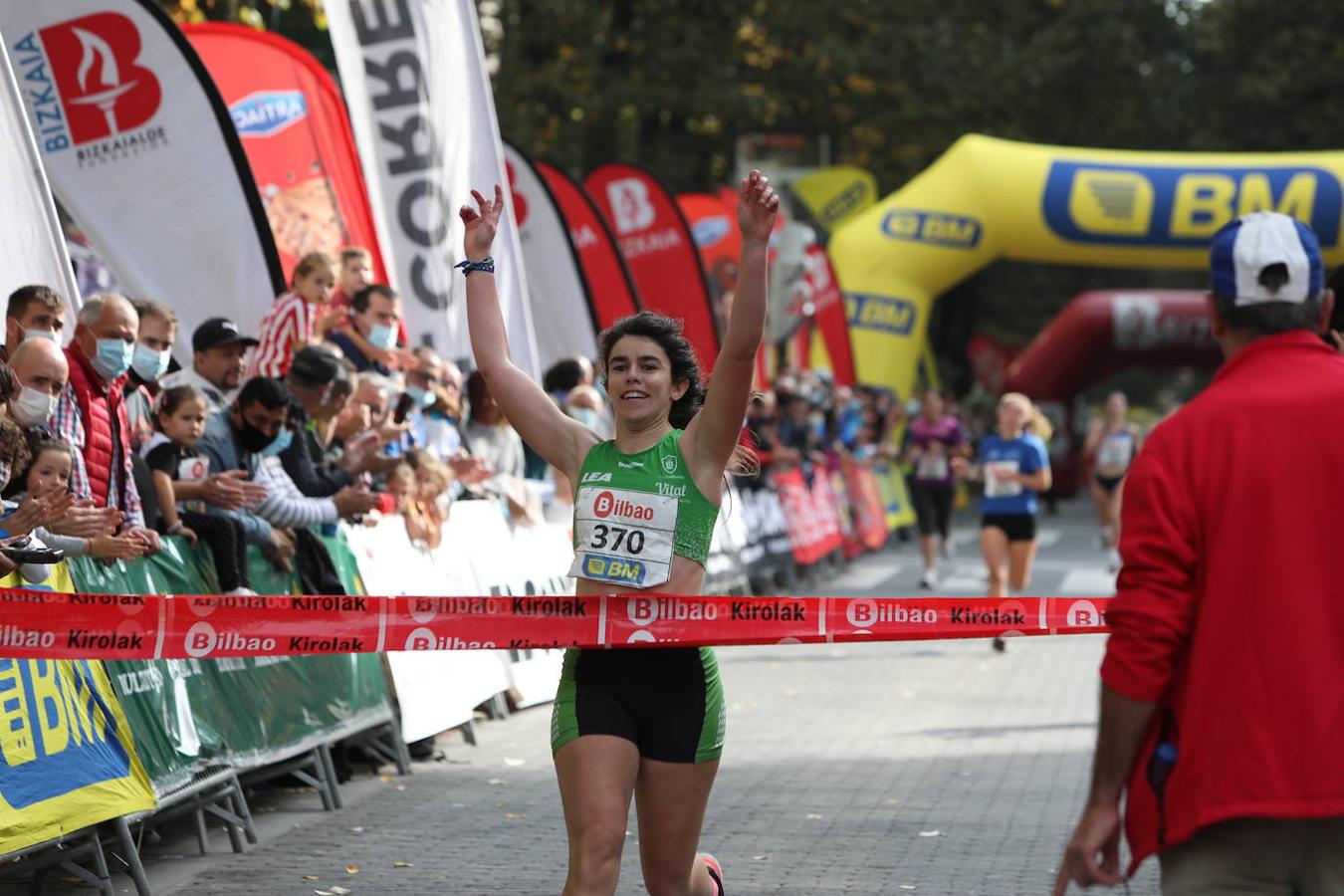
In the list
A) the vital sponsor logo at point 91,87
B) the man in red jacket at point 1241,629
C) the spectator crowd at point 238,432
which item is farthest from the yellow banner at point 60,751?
the vital sponsor logo at point 91,87

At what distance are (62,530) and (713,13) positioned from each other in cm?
3220

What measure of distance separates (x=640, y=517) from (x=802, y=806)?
3.89 m

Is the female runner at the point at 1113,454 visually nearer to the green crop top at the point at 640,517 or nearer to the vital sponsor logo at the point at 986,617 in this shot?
A: the vital sponsor logo at the point at 986,617

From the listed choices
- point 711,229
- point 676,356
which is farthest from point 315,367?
point 711,229

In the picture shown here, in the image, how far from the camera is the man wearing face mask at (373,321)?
439 inches

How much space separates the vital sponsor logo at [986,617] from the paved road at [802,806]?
4.08 ft

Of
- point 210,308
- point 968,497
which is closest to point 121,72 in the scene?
point 210,308

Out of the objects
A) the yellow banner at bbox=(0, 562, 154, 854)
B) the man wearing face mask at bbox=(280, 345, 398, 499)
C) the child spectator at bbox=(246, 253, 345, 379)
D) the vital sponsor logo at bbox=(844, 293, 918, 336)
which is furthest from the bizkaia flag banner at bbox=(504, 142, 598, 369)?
the vital sponsor logo at bbox=(844, 293, 918, 336)

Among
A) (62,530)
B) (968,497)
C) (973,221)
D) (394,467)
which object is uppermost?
(62,530)

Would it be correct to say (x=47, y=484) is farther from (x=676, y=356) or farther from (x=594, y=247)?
(x=594, y=247)

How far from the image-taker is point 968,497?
149 feet

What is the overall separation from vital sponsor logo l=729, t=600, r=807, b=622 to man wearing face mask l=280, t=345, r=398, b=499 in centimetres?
361

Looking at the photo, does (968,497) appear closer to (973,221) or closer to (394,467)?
(973,221)

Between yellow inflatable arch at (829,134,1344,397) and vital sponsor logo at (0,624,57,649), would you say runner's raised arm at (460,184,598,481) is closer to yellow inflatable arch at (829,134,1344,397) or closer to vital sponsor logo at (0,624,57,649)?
vital sponsor logo at (0,624,57,649)
